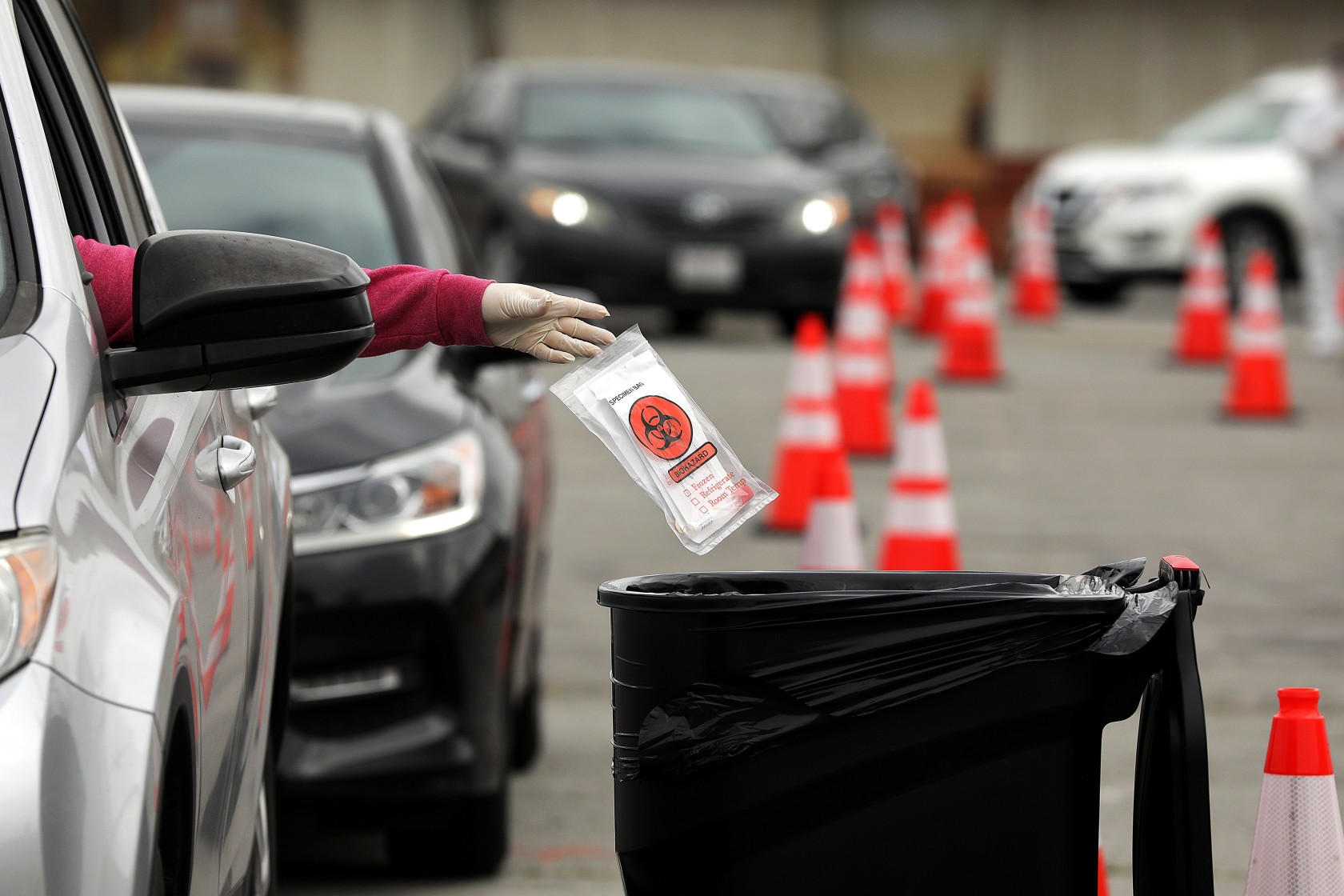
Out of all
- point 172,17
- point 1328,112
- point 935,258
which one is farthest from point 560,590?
point 172,17

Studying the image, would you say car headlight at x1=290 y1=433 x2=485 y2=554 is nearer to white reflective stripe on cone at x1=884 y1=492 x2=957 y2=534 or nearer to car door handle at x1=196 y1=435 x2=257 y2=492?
car door handle at x1=196 y1=435 x2=257 y2=492

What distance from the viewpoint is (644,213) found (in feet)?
43.2

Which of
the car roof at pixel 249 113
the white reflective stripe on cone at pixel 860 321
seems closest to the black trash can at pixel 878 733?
the car roof at pixel 249 113

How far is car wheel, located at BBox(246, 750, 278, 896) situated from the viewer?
3010 mm

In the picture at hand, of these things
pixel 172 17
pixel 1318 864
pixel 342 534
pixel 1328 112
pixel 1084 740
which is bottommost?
pixel 1318 864

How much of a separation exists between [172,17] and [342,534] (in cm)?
2193

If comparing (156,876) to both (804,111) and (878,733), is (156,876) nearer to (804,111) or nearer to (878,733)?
(878,733)

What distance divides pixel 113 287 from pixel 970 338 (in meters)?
10.4

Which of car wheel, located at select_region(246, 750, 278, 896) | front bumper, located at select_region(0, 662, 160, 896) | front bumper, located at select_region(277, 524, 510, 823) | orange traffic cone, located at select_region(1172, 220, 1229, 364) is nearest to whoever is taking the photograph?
front bumper, located at select_region(0, 662, 160, 896)

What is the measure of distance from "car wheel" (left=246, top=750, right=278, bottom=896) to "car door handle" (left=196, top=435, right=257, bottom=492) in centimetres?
51

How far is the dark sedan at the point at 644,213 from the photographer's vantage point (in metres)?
13.1

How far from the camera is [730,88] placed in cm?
1537

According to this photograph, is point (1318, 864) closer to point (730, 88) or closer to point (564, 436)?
point (564, 436)

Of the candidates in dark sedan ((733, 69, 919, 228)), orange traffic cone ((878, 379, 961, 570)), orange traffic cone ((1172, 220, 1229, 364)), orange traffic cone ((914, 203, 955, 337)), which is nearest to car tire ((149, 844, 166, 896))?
orange traffic cone ((878, 379, 961, 570))
